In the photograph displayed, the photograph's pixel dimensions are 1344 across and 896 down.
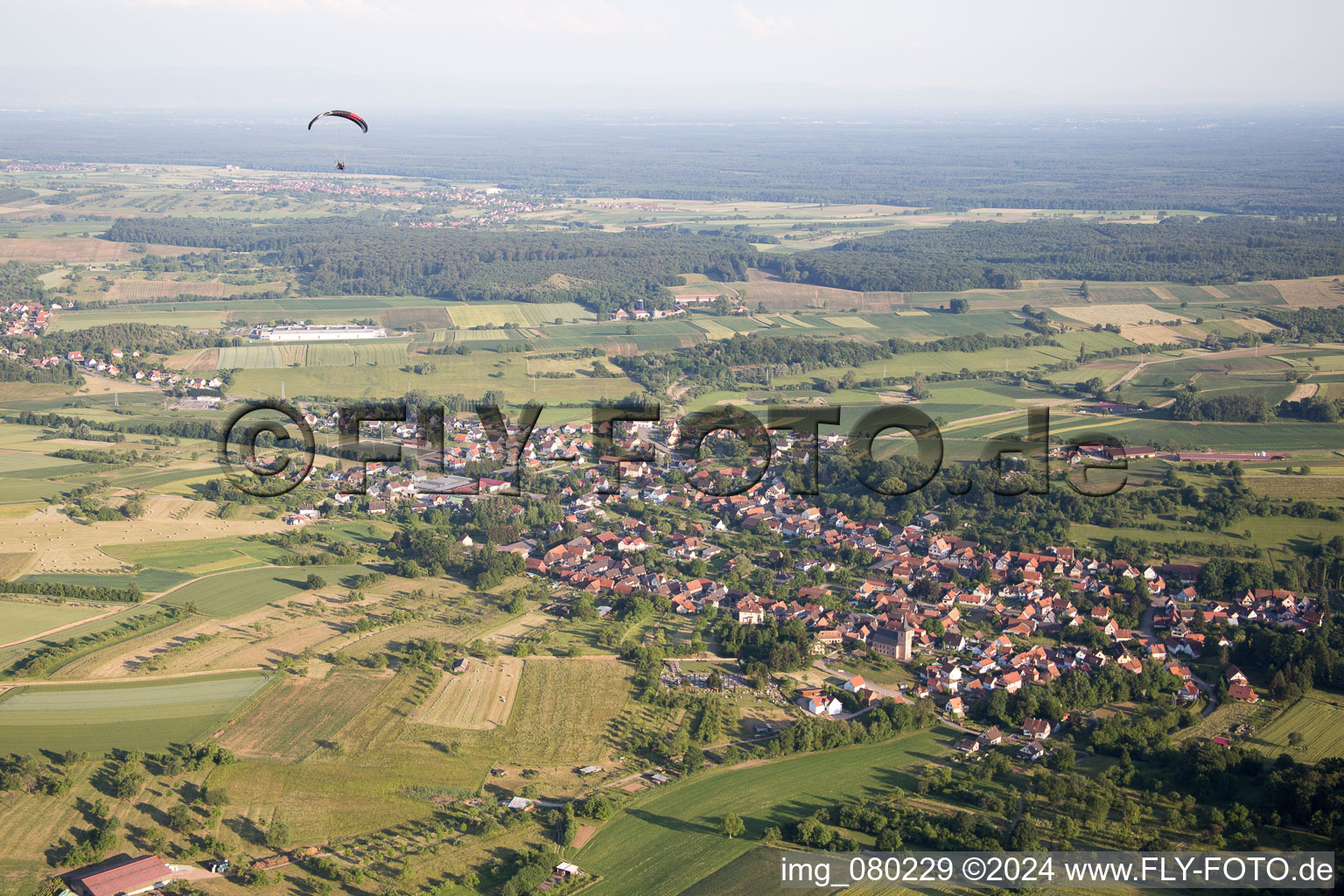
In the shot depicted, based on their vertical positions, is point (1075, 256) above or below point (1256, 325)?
above

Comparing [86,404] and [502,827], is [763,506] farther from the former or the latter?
[86,404]

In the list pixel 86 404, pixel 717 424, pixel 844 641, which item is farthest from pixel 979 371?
pixel 86 404

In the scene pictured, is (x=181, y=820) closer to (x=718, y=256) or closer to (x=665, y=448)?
(x=665, y=448)

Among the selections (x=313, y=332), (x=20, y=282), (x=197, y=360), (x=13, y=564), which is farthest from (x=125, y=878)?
(x=20, y=282)

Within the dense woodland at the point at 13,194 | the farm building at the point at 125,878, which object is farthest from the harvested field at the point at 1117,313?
the dense woodland at the point at 13,194

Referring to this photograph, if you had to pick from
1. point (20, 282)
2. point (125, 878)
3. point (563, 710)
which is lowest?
point (125, 878)

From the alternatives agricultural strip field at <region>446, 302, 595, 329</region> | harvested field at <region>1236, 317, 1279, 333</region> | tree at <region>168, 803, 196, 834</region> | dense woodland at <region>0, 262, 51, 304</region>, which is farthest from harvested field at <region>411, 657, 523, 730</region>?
dense woodland at <region>0, 262, 51, 304</region>

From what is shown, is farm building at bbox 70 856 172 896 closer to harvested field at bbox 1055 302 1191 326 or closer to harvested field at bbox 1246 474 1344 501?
harvested field at bbox 1246 474 1344 501
